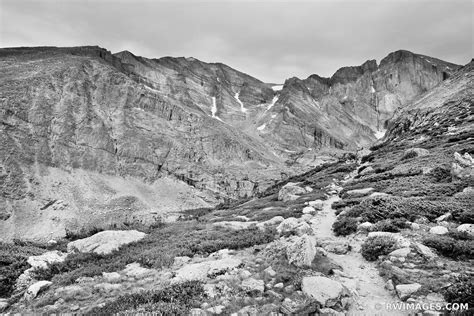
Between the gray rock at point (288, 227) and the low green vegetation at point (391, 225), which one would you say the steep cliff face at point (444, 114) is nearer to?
the low green vegetation at point (391, 225)

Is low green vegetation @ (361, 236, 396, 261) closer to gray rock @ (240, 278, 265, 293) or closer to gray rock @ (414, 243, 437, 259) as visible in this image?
gray rock @ (414, 243, 437, 259)

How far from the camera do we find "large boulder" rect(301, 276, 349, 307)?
7062mm

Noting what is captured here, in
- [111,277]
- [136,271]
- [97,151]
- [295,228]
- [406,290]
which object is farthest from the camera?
[97,151]

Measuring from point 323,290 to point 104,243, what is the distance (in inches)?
492

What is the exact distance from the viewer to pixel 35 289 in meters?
9.45

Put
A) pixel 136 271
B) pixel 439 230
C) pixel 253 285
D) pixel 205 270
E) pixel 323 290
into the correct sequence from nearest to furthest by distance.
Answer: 1. pixel 323 290
2. pixel 253 285
3. pixel 205 270
4. pixel 439 230
5. pixel 136 271

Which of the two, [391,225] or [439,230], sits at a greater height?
[439,230]

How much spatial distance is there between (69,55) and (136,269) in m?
176

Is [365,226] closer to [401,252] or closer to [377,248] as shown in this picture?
[377,248]

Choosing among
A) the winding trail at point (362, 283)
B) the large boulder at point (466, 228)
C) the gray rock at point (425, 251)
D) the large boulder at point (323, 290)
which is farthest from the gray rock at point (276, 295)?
the large boulder at point (466, 228)

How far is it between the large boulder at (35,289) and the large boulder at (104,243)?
13.2 ft

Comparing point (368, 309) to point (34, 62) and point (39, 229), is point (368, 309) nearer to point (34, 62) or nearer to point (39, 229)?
point (39, 229)

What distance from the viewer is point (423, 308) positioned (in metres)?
6.49

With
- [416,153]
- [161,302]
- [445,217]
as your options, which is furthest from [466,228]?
[416,153]
